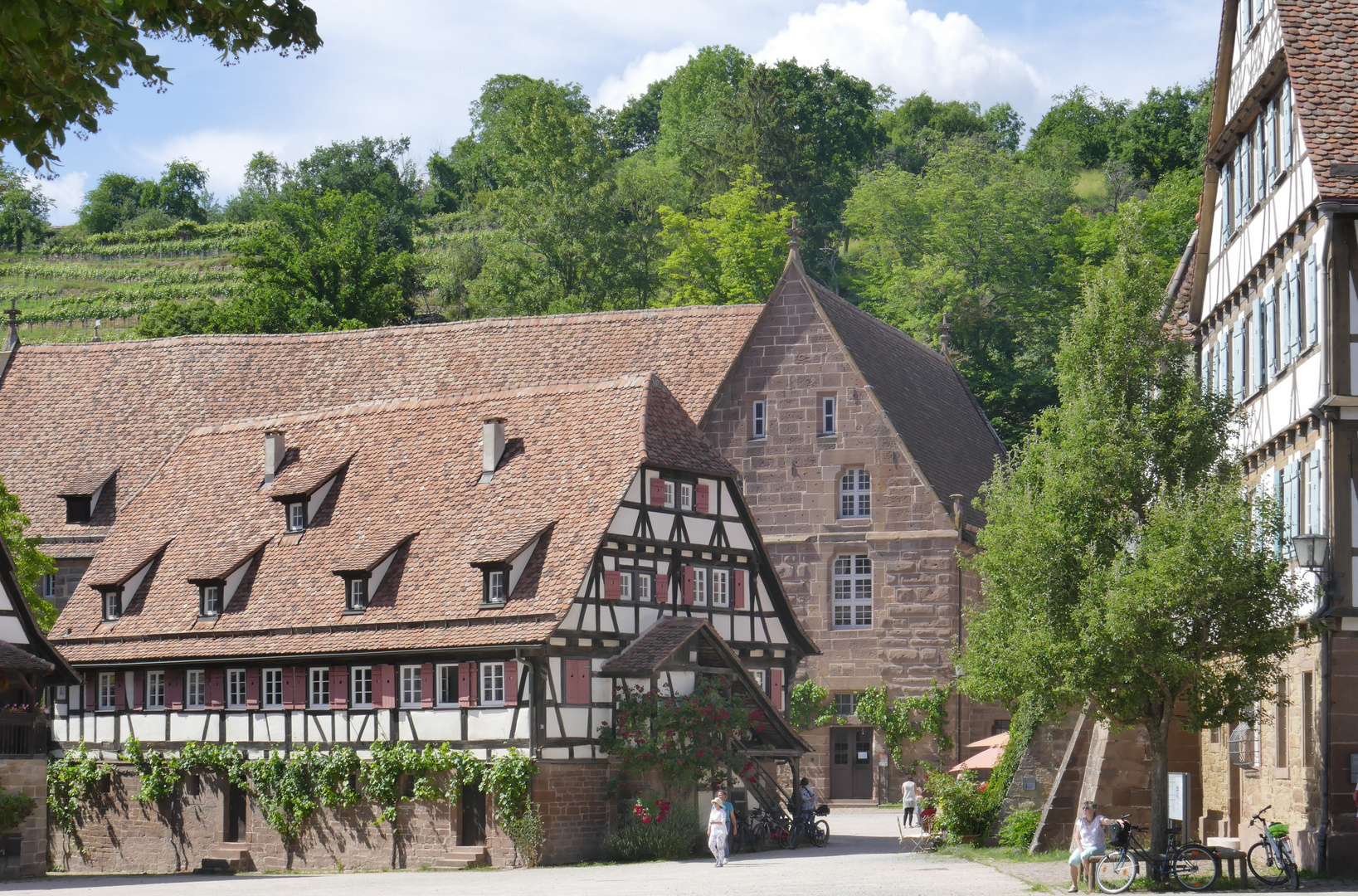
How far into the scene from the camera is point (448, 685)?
106 feet

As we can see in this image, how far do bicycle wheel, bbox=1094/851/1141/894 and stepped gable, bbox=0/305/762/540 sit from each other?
2465 centimetres

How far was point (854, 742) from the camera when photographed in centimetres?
4525

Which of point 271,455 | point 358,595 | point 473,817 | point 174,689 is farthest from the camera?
point 271,455

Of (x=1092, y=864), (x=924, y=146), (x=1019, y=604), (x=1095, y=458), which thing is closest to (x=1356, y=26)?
(x=1095, y=458)

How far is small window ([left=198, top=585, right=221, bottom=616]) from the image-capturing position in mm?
35938

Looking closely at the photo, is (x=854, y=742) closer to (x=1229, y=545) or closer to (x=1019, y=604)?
(x=1019, y=604)

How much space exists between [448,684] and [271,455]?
9.21m

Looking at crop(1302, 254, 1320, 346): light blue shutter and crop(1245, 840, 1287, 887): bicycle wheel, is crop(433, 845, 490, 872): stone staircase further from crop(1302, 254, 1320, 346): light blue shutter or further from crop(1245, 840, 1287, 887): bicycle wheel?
crop(1302, 254, 1320, 346): light blue shutter

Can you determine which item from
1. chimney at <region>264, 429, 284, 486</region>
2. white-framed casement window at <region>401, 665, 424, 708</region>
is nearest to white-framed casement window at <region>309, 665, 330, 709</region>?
white-framed casement window at <region>401, 665, 424, 708</region>

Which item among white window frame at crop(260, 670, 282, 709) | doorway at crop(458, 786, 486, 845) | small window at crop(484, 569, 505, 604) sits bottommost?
doorway at crop(458, 786, 486, 845)

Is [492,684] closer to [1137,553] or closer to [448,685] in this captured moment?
[448,685]

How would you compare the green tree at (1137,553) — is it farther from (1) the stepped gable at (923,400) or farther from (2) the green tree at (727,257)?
Answer: (2) the green tree at (727,257)

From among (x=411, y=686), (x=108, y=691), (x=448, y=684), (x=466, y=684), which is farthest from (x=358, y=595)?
(x=108, y=691)

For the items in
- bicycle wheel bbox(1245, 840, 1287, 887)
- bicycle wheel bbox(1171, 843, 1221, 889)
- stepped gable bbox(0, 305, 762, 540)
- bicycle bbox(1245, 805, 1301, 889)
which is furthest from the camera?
stepped gable bbox(0, 305, 762, 540)
